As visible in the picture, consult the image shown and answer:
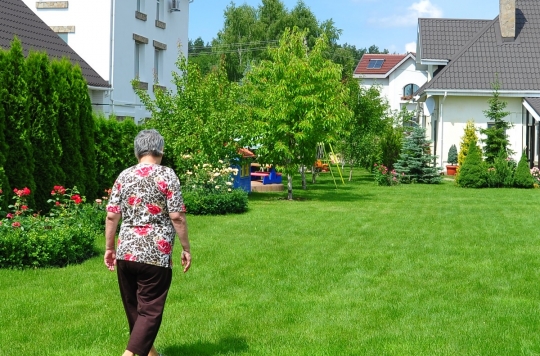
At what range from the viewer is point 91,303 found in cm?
827

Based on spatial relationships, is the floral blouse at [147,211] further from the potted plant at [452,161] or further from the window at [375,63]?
the window at [375,63]

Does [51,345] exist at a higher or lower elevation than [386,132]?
lower

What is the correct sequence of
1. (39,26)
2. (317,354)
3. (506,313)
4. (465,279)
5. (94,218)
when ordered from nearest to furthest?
(317,354) → (506,313) → (465,279) → (94,218) → (39,26)

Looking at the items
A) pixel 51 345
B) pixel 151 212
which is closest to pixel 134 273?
pixel 151 212

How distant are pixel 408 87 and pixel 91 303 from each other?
63969mm

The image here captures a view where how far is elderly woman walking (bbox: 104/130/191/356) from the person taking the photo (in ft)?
19.2

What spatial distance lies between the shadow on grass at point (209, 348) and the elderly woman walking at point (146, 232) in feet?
1.95

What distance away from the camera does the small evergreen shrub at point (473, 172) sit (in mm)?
29594

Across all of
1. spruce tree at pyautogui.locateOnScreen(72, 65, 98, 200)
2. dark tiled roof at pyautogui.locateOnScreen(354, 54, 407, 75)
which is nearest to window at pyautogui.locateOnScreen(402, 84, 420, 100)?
dark tiled roof at pyautogui.locateOnScreen(354, 54, 407, 75)

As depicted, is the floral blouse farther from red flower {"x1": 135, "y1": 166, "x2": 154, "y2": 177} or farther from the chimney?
the chimney

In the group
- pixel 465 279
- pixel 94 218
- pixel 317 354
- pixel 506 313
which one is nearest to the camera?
pixel 317 354

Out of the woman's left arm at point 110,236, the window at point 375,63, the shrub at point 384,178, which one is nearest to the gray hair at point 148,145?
the woman's left arm at point 110,236

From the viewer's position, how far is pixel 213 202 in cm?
1767

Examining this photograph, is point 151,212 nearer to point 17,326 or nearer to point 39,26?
point 17,326
